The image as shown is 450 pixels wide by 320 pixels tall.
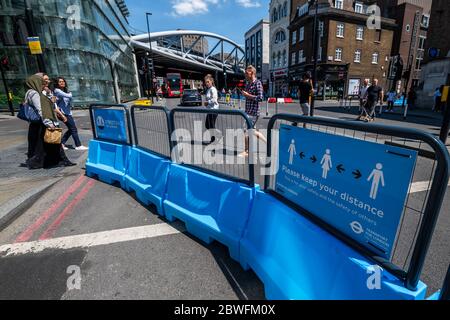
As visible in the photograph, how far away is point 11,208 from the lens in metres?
3.46

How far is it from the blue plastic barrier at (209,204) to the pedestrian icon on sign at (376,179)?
1225mm

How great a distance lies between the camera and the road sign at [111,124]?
4552 millimetres

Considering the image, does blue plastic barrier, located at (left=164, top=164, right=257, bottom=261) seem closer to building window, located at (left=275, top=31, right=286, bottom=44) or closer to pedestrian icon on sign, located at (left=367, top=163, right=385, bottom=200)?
pedestrian icon on sign, located at (left=367, top=163, right=385, bottom=200)

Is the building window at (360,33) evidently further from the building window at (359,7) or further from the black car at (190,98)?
the black car at (190,98)

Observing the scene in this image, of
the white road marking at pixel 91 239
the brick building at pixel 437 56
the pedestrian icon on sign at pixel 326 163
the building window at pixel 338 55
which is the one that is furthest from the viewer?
the building window at pixel 338 55

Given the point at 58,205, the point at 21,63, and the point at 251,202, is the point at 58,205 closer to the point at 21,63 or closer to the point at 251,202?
the point at 251,202

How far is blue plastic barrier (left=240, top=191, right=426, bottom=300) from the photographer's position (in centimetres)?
149

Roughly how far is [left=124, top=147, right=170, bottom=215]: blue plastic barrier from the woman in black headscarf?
221 cm

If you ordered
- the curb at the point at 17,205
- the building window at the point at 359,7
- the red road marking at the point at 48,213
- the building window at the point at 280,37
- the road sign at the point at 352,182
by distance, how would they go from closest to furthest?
the road sign at the point at 352,182 → the red road marking at the point at 48,213 → the curb at the point at 17,205 → the building window at the point at 359,7 → the building window at the point at 280,37

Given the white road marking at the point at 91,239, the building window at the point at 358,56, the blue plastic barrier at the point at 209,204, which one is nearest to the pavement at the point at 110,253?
the white road marking at the point at 91,239

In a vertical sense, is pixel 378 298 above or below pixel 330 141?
below

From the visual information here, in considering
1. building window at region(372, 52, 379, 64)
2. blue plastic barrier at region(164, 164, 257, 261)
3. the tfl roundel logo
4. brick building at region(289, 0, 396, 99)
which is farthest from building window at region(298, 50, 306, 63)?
blue plastic barrier at region(164, 164, 257, 261)
